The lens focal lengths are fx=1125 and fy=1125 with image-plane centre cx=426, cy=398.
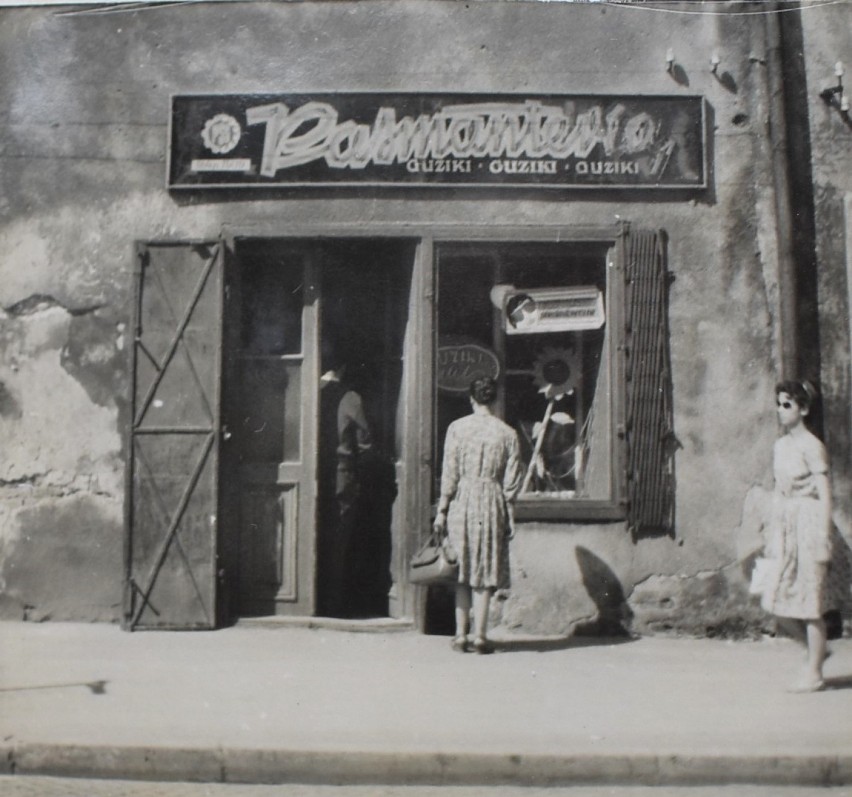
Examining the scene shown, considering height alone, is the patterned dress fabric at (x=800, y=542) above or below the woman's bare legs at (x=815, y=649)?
above

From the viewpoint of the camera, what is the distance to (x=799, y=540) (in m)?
5.97

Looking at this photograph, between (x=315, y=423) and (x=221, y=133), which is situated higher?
(x=221, y=133)

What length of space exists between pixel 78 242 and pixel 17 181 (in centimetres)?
66

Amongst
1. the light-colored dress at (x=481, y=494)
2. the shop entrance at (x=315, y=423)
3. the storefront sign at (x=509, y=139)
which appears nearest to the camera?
the light-colored dress at (x=481, y=494)

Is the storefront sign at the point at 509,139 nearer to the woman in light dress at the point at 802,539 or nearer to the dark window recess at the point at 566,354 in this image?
the dark window recess at the point at 566,354

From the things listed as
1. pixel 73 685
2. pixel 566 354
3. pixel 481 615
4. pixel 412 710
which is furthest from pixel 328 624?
pixel 566 354

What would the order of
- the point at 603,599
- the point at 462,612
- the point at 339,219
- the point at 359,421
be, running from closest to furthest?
1. the point at 462,612
2. the point at 603,599
3. the point at 339,219
4. the point at 359,421

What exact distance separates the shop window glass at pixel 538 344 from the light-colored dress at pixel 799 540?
7.07 feet

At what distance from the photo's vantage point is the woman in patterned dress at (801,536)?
593 centimetres

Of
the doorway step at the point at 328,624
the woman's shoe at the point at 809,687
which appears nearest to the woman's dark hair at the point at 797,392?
the woman's shoe at the point at 809,687

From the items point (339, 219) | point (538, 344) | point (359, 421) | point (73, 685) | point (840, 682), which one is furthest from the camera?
point (359, 421)

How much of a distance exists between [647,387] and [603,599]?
1515 mm

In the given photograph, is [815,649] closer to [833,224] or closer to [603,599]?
[603,599]

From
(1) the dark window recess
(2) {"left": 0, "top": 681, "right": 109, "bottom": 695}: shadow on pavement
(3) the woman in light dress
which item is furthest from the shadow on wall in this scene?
(2) {"left": 0, "top": 681, "right": 109, "bottom": 695}: shadow on pavement
